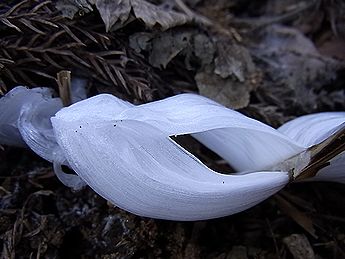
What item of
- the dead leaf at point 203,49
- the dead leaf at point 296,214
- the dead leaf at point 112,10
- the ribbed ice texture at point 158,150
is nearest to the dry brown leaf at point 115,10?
the dead leaf at point 112,10

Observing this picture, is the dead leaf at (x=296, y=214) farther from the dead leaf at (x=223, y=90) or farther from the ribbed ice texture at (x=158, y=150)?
the dead leaf at (x=223, y=90)

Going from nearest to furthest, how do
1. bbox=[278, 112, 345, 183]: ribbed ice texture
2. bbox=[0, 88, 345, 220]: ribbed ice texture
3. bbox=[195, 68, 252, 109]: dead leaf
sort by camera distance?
bbox=[0, 88, 345, 220]: ribbed ice texture < bbox=[278, 112, 345, 183]: ribbed ice texture < bbox=[195, 68, 252, 109]: dead leaf

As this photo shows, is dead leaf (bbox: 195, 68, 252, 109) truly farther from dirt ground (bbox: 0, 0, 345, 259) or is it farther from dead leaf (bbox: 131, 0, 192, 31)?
dead leaf (bbox: 131, 0, 192, 31)

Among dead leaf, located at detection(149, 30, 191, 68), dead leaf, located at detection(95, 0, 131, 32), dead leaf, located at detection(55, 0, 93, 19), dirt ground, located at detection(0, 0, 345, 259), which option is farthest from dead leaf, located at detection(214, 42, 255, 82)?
dead leaf, located at detection(55, 0, 93, 19)

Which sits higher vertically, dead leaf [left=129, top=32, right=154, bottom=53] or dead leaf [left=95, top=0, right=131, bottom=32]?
dead leaf [left=95, top=0, right=131, bottom=32]

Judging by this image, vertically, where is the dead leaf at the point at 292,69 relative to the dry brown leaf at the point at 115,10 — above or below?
below

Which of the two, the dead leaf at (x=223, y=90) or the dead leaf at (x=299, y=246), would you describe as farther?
the dead leaf at (x=223, y=90)

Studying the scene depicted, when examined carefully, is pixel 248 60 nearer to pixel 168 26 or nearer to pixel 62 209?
pixel 168 26

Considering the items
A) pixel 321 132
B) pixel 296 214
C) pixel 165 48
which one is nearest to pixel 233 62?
pixel 165 48

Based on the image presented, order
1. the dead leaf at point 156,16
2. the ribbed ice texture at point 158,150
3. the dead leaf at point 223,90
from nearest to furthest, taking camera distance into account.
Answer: the ribbed ice texture at point 158,150
the dead leaf at point 156,16
the dead leaf at point 223,90
